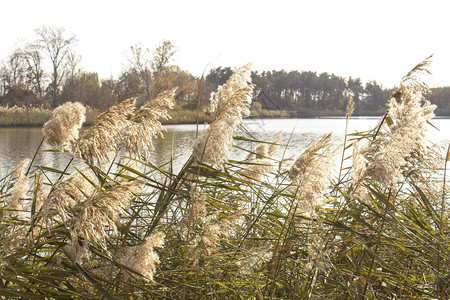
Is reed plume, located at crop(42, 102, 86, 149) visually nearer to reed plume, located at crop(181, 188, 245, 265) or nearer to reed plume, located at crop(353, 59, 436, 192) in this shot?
reed plume, located at crop(181, 188, 245, 265)

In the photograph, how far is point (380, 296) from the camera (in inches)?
85.5

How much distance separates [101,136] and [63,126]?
2.32ft

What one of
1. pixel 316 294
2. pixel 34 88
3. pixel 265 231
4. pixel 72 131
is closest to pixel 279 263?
pixel 316 294

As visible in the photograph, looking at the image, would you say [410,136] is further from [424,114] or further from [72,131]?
[72,131]

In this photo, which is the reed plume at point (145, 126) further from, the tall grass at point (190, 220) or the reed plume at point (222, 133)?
the reed plume at point (222, 133)

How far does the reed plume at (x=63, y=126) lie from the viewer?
83.9 inches

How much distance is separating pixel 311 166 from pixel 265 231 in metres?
0.78

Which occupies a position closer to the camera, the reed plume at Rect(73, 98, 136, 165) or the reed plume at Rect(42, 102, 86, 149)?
the reed plume at Rect(73, 98, 136, 165)

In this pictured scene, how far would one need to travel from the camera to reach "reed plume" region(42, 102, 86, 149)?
213cm

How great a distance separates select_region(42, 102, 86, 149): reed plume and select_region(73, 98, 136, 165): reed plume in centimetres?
60

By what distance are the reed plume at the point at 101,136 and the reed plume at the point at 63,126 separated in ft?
1.97

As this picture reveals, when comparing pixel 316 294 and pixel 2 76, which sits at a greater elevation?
pixel 2 76

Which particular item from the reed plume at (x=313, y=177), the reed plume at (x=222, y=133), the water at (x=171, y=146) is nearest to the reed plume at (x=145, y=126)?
the water at (x=171, y=146)

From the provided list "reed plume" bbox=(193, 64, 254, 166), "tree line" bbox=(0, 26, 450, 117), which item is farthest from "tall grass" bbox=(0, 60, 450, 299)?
"tree line" bbox=(0, 26, 450, 117)
